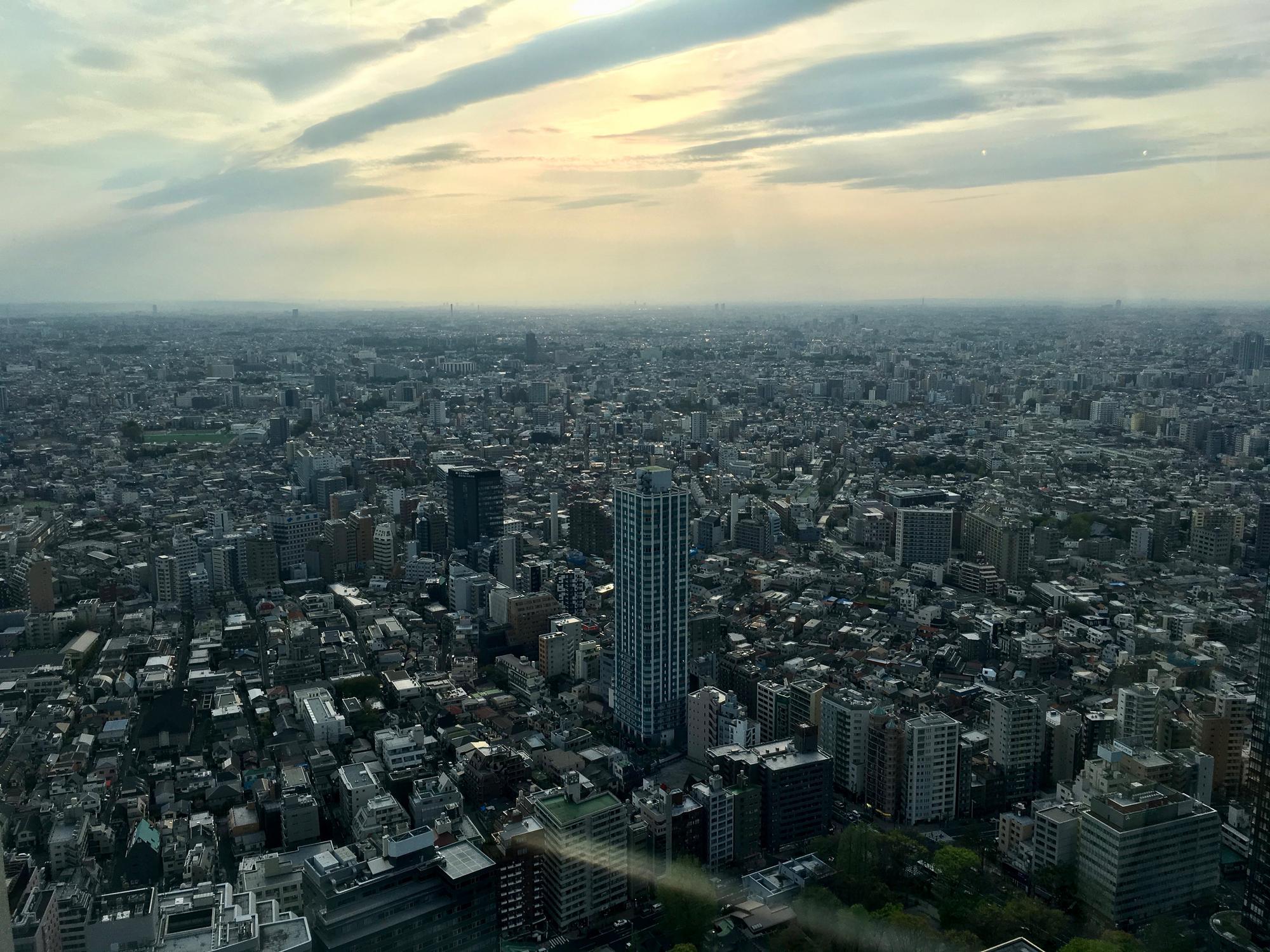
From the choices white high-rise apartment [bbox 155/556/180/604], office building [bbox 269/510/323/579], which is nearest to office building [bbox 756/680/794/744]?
office building [bbox 269/510/323/579]

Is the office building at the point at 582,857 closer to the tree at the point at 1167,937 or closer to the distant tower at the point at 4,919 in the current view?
the tree at the point at 1167,937

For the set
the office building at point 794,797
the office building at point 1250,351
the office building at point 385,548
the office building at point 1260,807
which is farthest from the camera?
the office building at point 385,548

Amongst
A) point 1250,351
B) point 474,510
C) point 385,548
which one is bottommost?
point 385,548

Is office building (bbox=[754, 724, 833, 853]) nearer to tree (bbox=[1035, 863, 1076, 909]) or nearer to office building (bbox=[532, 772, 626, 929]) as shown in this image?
office building (bbox=[532, 772, 626, 929])

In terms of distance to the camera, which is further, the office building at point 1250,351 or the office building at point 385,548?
the office building at point 385,548

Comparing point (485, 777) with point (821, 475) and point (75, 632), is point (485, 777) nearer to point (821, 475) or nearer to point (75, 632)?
point (75, 632)

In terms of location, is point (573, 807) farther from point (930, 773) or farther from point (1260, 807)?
point (1260, 807)

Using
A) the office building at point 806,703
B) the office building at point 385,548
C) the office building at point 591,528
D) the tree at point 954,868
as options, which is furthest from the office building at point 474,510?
the tree at point 954,868

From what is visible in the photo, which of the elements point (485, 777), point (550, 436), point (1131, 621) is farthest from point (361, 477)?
point (1131, 621)

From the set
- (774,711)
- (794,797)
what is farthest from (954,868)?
(774,711)
